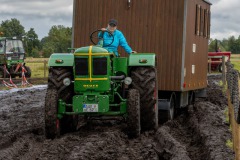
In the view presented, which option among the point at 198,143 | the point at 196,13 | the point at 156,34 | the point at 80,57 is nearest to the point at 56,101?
the point at 80,57

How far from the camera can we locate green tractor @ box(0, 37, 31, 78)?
30.2 m

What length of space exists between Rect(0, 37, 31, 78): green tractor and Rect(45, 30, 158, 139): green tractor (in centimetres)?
2036

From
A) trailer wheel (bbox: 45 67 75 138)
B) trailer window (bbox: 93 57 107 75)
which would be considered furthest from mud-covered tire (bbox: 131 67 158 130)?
trailer wheel (bbox: 45 67 75 138)

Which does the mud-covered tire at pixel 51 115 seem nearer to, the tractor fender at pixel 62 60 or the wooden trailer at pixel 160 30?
the tractor fender at pixel 62 60

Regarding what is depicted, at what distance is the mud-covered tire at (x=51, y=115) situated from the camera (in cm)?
933

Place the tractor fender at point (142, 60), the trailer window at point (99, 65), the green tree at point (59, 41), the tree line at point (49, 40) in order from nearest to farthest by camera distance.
→ the trailer window at point (99, 65) < the tractor fender at point (142, 60) < the tree line at point (49, 40) < the green tree at point (59, 41)

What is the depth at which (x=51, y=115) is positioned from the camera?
9336mm

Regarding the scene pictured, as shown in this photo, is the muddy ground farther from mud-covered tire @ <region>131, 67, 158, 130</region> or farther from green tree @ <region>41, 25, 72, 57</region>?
green tree @ <region>41, 25, 72, 57</region>

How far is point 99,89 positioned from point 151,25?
136 inches

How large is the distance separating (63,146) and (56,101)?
1341 mm

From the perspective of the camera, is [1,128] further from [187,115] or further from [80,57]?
[187,115]

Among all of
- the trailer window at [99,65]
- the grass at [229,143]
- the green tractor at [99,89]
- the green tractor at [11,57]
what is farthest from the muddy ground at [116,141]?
the green tractor at [11,57]

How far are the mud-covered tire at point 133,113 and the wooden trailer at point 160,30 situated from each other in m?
2.77

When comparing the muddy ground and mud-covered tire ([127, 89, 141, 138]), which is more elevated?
mud-covered tire ([127, 89, 141, 138])
